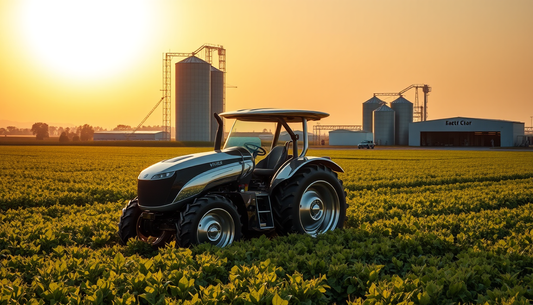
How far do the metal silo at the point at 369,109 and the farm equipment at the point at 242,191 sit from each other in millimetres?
88339

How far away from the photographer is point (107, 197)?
1577 centimetres

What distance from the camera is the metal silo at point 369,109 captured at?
95.9 m

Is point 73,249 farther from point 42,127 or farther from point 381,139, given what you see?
point 42,127

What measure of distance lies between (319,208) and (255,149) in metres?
1.47

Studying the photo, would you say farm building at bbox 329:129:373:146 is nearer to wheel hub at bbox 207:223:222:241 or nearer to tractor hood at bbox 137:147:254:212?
tractor hood at bbox 137:147:254:212

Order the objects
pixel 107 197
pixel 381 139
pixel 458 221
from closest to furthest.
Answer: pixel 458 221, pixel 107 197, pixel 381 139

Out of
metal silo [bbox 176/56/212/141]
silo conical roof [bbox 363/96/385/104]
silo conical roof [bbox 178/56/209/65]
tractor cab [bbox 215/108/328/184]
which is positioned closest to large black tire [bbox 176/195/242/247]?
tractor cab [bbox 215/108/328/184]

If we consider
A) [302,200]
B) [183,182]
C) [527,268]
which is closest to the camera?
[527,268]

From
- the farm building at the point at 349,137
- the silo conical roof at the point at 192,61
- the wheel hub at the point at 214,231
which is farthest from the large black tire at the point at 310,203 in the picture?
the farm building at the point at 349,137

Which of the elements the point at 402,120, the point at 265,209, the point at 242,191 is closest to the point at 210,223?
the point at 242,191

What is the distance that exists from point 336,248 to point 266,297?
2.44 metres

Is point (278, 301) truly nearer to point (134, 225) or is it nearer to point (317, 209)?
point (134, 225)

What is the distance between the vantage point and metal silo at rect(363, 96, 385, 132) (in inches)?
3775

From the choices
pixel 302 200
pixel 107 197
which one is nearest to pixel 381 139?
pixel 107 197
